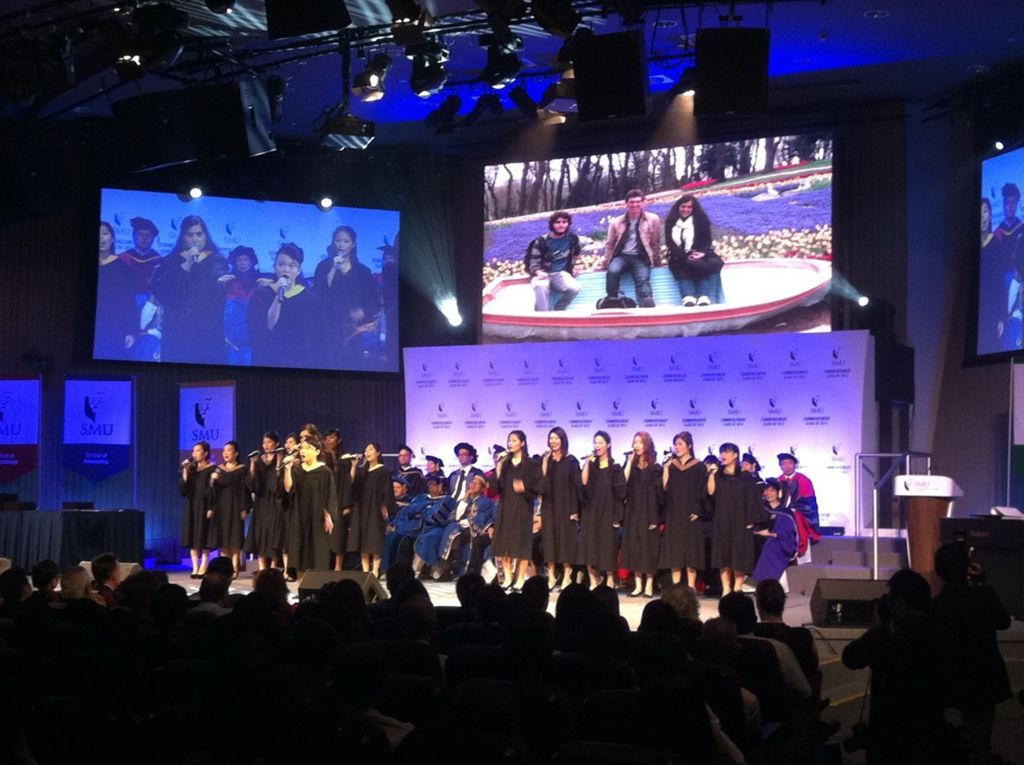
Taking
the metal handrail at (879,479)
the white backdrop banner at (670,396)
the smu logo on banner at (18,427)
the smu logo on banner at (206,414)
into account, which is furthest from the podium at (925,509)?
the smu logo on banner at (18,427)

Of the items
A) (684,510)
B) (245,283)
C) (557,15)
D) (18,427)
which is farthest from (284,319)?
(557,15)

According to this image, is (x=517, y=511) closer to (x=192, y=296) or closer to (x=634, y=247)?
(x=634, y=247)

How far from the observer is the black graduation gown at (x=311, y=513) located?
11758 mm

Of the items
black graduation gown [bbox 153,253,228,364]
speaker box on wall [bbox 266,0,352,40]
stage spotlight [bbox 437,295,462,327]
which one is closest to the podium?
speaker box on wall [bbox 266,0,352,40]

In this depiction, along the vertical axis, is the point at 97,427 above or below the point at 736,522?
above

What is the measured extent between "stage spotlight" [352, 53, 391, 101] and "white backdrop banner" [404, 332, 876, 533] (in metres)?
4.57

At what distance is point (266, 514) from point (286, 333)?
13.6 ft

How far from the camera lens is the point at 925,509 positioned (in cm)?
1034

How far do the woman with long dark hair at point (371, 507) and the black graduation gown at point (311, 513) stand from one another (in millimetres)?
212

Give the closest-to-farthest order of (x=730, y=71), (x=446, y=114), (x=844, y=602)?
(x=844, y=602), (x=730, y=71), (x=446, y=114)

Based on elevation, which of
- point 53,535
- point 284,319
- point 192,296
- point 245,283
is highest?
point 245,283

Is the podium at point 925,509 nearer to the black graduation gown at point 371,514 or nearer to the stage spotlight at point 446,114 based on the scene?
the black graduation gown at point 371,514

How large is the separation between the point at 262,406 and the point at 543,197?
4316mm

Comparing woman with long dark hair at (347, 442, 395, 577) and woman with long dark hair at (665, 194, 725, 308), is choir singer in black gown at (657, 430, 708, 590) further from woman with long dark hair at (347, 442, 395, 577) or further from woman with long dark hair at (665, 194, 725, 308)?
woman with long dark hair at (665, 194, 725, 308)
